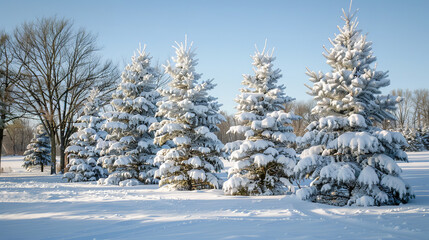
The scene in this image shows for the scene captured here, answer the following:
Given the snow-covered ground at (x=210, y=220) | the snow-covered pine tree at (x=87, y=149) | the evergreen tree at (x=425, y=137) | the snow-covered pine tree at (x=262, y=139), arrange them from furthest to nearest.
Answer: the evergreen tree at (x=425, y=137) → the snow-covered pine tree at (x=87, y=149) → the snow-covered pine tree at (x=262, y=139) → the snow-covered ground at (x=210, y=220)

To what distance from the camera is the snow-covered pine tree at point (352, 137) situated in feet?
27.5

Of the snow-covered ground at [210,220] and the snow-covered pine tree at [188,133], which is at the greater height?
the snow-covered pine tree at [188,133]

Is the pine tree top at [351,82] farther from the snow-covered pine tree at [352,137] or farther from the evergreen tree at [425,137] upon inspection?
the evergreen tree at [425,137]

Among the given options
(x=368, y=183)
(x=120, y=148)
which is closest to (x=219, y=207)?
(x=368, y=183)

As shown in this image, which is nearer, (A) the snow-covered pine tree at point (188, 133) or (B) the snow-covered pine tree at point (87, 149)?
(A) the snow-covered pine tree at point (188, 133)

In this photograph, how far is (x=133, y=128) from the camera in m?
17.5

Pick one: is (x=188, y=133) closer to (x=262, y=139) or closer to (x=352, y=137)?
(x=262, y=139)

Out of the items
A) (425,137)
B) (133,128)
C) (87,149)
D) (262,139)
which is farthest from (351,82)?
(425,137)

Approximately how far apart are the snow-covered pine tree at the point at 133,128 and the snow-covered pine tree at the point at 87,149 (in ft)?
10.8

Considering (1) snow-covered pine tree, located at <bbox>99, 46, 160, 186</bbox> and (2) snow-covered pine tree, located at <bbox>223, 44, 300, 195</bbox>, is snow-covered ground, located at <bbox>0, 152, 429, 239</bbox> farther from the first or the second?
(1) snow-covered pine tree, located at <bbox>99, 46, 160, 186</bbox>

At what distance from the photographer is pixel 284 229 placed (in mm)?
5867

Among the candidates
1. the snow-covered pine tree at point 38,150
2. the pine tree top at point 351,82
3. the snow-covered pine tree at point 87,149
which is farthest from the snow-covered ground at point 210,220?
the snow-covered pine tree at point 38,150

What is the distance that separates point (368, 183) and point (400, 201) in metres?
1.62

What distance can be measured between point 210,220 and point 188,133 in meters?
7.54
